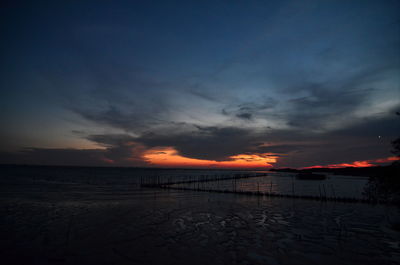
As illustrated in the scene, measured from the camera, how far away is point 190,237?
561 inches

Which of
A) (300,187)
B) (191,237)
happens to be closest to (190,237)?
(191,237)

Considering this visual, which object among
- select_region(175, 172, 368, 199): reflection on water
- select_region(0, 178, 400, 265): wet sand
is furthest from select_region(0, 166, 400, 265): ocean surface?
select_region(175, 172, 368, 199): reflection on water

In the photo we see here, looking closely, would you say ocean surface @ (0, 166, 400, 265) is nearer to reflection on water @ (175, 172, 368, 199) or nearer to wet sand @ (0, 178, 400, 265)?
wet sand @ (0, 178, 400, 265)

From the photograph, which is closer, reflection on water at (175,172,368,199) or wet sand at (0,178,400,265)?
wet sand at (0,178,400,265)

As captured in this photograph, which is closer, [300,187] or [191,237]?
[191,237]

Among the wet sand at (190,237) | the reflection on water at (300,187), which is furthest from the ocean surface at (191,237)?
the reflection on water at (300,187)

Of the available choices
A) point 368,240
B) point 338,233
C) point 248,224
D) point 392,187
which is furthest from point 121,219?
point 392,187

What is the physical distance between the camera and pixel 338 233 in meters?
15.8

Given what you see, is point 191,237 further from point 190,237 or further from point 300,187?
point 300,187

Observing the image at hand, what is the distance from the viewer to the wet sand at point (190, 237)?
11234mm

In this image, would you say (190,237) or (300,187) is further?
(300,187)

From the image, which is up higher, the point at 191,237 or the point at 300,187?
the point at 191,237

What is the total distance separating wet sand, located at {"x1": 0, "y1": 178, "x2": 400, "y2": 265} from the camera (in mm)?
11234

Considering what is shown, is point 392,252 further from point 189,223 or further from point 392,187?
point 189,223
